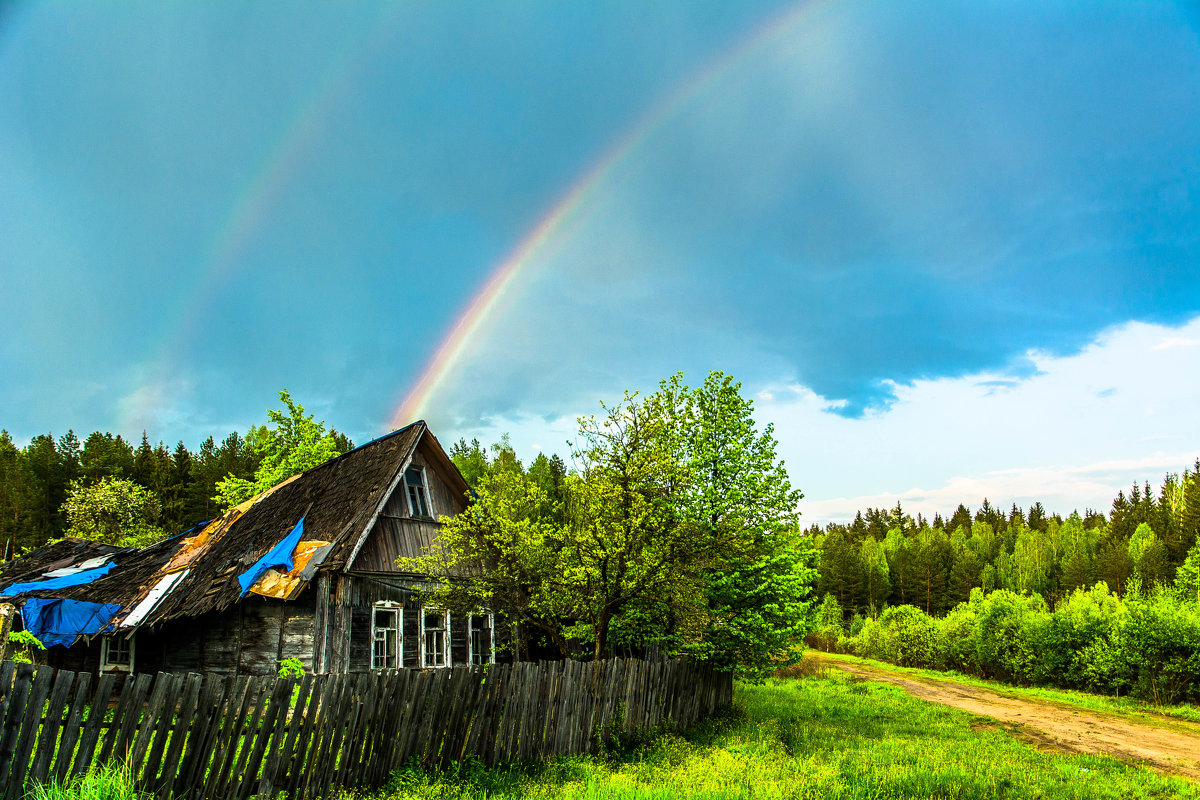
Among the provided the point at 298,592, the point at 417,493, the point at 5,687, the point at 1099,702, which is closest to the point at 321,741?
the point at 5,687

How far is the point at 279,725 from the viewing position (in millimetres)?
7039

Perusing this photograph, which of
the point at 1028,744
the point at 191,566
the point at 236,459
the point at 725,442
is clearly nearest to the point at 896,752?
the point at 1028,744

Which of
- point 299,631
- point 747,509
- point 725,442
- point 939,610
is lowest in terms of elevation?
point 939,610

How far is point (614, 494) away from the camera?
11828 millimetres

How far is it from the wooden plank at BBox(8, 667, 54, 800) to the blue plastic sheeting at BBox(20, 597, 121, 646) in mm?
11992

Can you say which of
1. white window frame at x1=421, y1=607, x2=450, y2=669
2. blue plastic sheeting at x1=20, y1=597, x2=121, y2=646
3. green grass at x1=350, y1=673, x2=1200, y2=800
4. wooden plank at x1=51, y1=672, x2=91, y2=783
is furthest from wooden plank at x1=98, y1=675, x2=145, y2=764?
blue plastic sheeting at x1=20, y1=597, x2=121, y2=646

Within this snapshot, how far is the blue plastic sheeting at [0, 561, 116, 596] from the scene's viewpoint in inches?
744

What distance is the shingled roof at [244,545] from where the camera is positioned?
14.9 metres

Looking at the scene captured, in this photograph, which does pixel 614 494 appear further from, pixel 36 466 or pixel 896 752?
pixel 36 466

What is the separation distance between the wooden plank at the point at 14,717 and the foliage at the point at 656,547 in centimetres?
707

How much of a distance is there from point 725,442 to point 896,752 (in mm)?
7297

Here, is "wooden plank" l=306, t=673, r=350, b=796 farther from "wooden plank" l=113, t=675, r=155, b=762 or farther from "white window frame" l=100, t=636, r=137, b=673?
"white window frame" l=100, t=636, r=137, b=673

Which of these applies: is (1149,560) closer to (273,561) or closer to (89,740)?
(273,561)

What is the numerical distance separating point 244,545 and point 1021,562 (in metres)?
96.4
